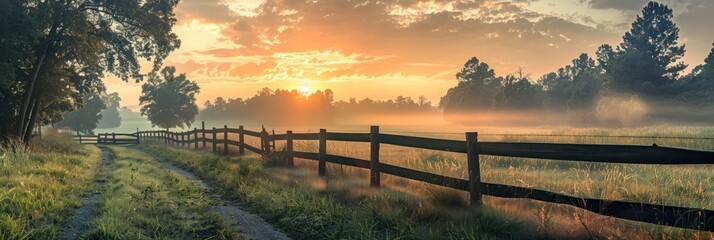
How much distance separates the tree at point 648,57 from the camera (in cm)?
5350

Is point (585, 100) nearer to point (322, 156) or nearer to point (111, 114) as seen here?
point (322, 156)

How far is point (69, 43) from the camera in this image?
2102cm

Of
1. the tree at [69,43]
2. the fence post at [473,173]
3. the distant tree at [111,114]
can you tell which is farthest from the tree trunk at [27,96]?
the distant tree at [111,114]

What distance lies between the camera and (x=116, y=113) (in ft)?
532

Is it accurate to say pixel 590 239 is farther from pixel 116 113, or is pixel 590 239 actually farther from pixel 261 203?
pixel 116 113

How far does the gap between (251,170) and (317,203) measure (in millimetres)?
5154

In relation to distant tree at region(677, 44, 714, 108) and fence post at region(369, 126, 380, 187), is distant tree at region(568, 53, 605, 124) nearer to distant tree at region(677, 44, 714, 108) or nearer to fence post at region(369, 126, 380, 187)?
distant tree at region(677, 44, 714, 108)

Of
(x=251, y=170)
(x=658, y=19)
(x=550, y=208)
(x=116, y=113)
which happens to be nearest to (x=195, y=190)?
(x=251, y=170)

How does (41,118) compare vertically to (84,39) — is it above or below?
below

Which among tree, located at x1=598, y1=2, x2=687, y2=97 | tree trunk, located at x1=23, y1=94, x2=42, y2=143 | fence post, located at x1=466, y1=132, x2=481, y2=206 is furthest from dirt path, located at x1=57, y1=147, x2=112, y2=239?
tree, located at x1=598, y1=2, x2=687, y2=97

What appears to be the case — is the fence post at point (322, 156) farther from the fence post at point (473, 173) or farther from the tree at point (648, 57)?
the tree at point (648, 57)

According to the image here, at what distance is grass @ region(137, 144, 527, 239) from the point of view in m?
5.62

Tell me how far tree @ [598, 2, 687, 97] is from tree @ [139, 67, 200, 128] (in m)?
64.5

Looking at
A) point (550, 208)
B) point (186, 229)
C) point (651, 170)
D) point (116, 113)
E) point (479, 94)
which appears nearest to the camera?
point (550, 208)
